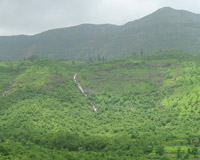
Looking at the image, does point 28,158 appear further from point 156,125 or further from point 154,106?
point 154,106

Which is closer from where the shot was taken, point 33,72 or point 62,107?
point 62,107

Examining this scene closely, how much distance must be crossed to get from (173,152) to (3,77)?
136 meters

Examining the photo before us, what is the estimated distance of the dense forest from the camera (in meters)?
58.2

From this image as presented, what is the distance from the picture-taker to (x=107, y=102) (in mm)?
121938

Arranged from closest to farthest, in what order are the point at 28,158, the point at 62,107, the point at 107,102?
the point at 28,158, the point at 62,107, the point at 107,102

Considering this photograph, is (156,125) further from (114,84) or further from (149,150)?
(114,84)

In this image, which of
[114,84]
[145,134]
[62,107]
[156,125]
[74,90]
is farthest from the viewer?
[114,84]

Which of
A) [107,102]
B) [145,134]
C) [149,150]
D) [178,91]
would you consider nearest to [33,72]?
[107,102]

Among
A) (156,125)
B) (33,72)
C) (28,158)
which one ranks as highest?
(33,72)

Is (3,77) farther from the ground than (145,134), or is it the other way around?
(3,77)

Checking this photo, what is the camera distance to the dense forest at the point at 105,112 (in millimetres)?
58188

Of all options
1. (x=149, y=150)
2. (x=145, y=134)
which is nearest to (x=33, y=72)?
(x=145, y=134)

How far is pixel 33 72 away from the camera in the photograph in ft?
548

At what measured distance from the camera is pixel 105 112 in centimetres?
10994
